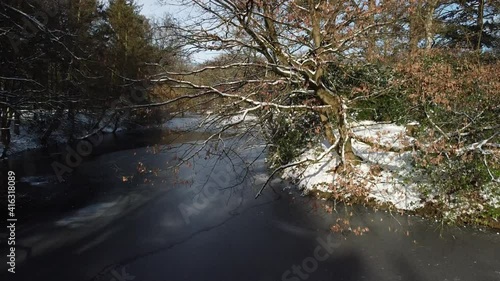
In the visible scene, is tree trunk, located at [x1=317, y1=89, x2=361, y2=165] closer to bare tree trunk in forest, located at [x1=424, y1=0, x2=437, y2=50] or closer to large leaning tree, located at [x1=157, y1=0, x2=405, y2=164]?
large leaning tree, located at [x1=157, y1=0, x2=405, y2=164]

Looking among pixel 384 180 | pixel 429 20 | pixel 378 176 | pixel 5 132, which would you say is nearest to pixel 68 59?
pixel 5 132

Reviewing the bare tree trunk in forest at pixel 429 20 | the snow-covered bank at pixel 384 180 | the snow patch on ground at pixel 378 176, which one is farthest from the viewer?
the bare tree trunk in forest at pixel 429 20

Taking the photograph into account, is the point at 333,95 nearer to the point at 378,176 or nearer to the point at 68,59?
the point at 378,176

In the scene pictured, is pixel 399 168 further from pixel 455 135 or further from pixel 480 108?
pixel 480 108

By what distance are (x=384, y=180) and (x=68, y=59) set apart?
1379cm

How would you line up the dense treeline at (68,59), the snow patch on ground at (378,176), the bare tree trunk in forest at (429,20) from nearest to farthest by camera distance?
the snow patch on ground at (378,176) → the dense treeline at (68,59) → the bare tree trunk in forest at (429,20)

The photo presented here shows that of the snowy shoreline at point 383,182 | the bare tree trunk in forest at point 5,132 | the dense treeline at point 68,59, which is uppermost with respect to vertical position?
the dense treeline at point 68,59

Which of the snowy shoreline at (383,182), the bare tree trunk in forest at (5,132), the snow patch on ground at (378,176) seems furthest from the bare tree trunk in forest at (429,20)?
the bare tree trunk in forest at (5,132)

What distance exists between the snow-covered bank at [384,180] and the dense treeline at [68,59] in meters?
4.79

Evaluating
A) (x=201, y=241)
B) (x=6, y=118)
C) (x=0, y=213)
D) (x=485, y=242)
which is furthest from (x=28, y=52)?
(x=485, y=242)

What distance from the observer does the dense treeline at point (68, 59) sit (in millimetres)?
9844

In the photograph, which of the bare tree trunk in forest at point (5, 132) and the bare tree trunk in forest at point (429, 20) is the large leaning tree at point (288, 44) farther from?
the bare tree trunk in forest at point (5, 132)

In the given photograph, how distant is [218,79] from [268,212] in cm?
377

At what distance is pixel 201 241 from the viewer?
6250 mm
